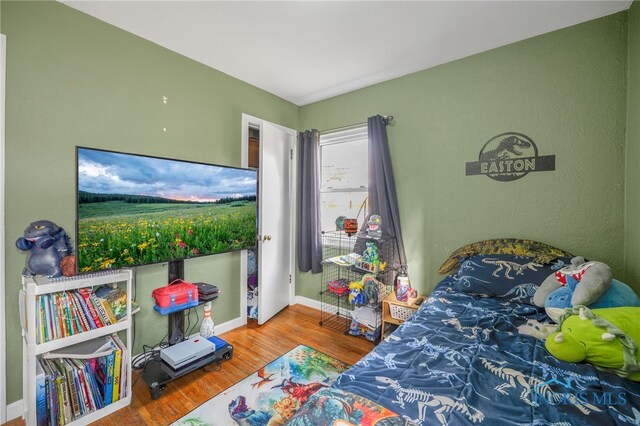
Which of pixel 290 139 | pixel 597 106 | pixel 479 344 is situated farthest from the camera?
pixel 290 139

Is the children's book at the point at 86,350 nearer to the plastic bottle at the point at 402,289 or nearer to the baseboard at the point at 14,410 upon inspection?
the baseboard at the point at 14,410

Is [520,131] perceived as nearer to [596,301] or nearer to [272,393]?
[596,301]

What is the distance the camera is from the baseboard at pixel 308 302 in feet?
11.2

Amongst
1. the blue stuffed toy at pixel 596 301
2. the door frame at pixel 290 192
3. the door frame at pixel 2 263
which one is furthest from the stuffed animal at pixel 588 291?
the door frame at pixel 2 263

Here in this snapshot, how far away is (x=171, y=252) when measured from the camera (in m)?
2.08

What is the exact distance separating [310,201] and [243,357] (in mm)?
1756

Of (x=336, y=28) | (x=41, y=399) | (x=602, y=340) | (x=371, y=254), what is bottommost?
(x=41, y=399)

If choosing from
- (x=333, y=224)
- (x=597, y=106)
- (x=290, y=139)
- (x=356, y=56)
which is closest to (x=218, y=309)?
(x=333, y=224)

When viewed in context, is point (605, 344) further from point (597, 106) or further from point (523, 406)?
point (597, 106)

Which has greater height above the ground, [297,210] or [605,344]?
[297,210]

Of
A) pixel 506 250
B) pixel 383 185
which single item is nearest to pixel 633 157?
pixel 506 250

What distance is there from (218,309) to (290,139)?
2080mm

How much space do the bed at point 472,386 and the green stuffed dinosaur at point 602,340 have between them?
44 mm

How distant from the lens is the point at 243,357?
2.36m
